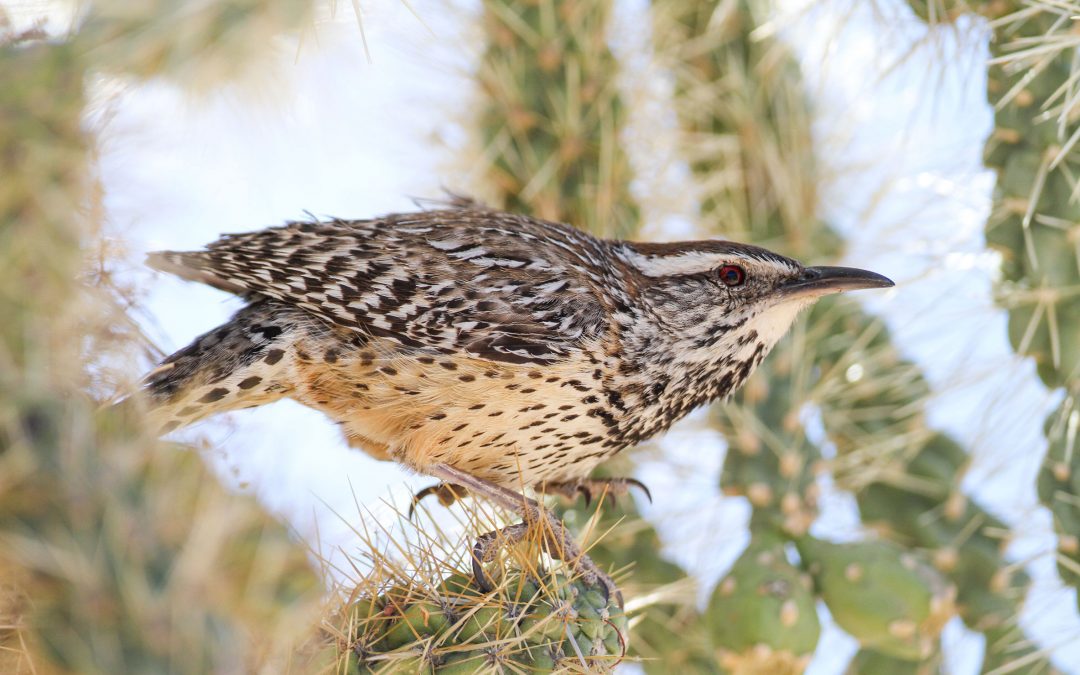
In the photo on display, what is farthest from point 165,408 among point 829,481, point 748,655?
point 829,481

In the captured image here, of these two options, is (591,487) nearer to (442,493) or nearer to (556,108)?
(442,493)

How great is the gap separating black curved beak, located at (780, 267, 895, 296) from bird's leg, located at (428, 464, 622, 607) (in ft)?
2.02

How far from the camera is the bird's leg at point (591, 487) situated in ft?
7.43

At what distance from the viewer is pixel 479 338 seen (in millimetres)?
1944

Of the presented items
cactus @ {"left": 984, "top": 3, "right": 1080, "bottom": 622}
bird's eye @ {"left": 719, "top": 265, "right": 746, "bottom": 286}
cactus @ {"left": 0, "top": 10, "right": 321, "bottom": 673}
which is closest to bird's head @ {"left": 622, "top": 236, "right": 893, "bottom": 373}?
bird's eye @ {"left": 719, "top": 265, "right": 746, "bottom": 286}

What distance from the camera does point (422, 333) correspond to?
6.47ft

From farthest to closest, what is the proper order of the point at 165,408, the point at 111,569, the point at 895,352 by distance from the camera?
the point at 895,352, the point at 165,408, the point at 111,569

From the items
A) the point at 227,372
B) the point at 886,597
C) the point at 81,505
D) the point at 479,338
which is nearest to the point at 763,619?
the point at 886,597

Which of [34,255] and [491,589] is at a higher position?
[34,255]

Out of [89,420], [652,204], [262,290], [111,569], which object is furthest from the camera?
[652,204]

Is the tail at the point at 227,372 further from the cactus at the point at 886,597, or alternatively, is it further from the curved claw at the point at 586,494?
the cactus at the point at 886,597

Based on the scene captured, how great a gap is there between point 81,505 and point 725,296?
127cm

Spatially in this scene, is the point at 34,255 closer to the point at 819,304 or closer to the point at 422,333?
the point at 422,333

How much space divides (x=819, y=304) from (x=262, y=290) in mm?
1289
